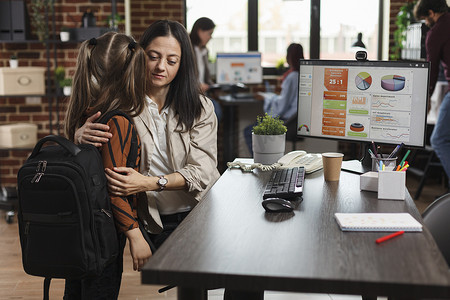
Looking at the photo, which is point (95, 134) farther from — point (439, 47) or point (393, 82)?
point (439, 47)

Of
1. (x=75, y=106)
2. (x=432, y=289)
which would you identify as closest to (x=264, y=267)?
(x=432, y=289)

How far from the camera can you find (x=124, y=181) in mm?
1759

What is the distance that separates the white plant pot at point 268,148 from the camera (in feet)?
7.88

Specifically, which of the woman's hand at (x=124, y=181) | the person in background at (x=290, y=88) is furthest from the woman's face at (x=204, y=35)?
the woman's hand at (x=124, y=181)

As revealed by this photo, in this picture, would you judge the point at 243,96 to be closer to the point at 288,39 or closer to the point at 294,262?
the point at 288,39

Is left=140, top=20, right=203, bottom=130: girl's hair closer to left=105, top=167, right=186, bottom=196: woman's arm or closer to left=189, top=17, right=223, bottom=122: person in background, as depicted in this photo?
left=105, top=167, right=186, bottom=196: woman's arm

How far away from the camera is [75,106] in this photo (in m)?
1.89

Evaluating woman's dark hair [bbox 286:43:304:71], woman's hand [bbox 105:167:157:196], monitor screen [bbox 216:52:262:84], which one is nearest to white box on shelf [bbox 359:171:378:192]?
woman's hand [bbox 105:167:157:196]

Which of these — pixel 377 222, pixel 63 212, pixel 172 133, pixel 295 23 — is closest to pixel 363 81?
pixel 172 133

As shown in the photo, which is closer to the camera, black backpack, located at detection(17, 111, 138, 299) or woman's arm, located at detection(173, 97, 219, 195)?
black backpack, located at detection(17, 111, 138, 299)

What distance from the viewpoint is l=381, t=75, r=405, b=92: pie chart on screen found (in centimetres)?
224

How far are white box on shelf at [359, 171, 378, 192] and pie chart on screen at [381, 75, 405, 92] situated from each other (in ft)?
1.45

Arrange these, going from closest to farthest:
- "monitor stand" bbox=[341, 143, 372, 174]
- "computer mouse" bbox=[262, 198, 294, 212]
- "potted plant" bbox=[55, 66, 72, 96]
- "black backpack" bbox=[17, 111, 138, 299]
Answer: "black backpack" bbox=[17, 111, 138, 299]
"computer mouse" bbox=[262, 198, 294, 212]
"monitor stand" bbox=[341, 143, 372, 174]
"potted plant" bbox=[55, 66, 72, 96]

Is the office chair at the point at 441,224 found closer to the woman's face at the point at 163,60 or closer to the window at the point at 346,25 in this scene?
the woman's face at the point at 163,60
